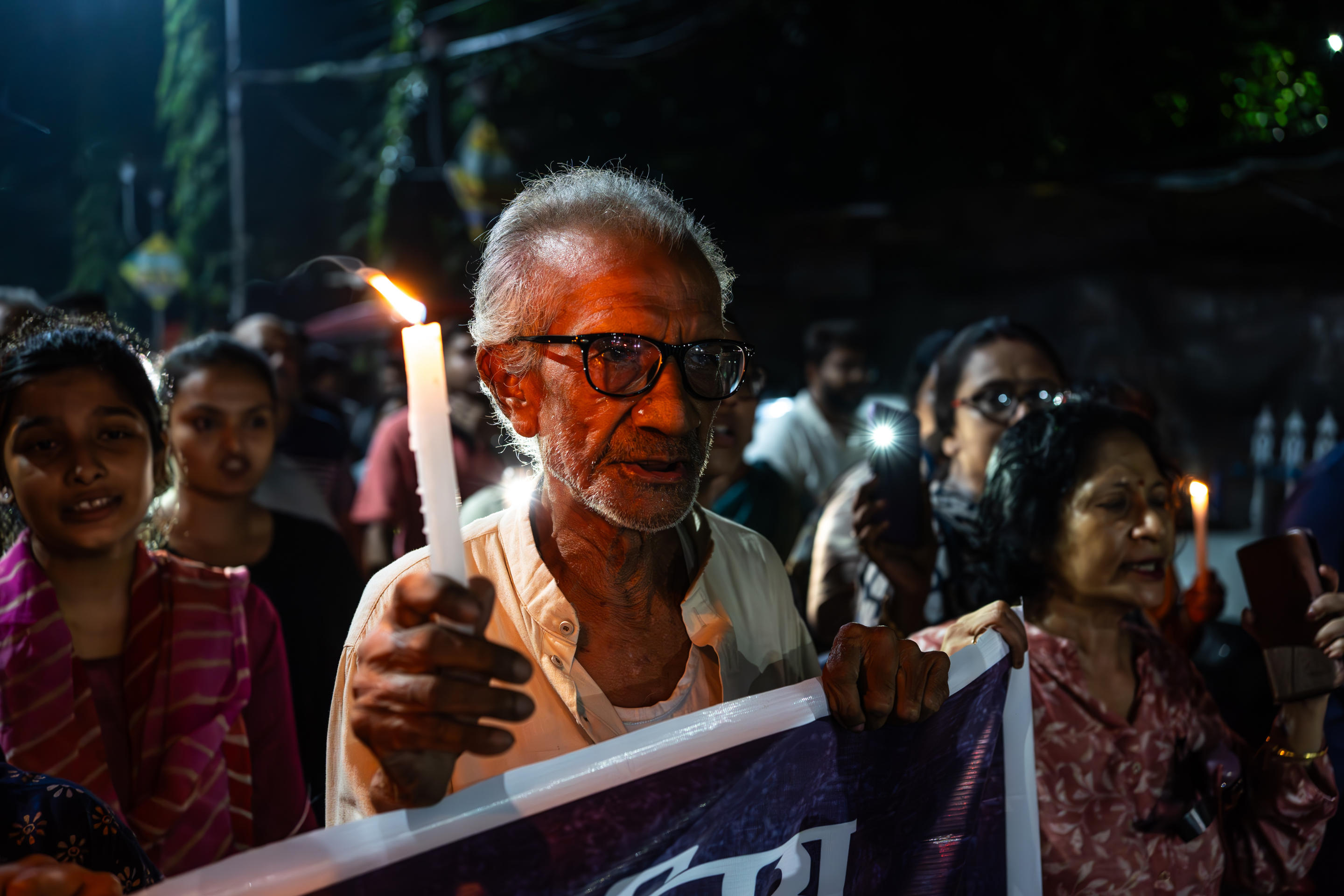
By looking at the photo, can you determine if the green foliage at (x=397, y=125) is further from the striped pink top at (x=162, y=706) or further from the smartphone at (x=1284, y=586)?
the smartphone at (x=1284, y=586)

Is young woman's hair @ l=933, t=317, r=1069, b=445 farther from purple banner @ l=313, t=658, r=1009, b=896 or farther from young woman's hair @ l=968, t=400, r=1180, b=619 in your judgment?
purple banner @ l=313, t=658, r=1009, b=896

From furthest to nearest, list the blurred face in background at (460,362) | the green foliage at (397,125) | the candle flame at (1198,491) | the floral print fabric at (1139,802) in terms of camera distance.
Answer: the green foliage at (397,125)
the blurred face in background at (460,362)
the candle flame at (1198,491)
the floral print fabric at (1139,802)

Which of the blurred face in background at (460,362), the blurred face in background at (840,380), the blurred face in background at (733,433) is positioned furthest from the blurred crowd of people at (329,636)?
the blurred face in background at (840,380)

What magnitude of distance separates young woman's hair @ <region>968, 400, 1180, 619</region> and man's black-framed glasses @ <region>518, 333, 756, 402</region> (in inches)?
44.6

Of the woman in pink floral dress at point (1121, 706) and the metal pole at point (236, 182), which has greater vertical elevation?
the metal pole at point (236, 182)

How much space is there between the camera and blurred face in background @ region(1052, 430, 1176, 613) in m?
2.16

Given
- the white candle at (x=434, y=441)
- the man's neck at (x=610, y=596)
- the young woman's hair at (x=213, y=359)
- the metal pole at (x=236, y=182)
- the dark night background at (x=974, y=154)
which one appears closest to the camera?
the white candle at (x=434, y=441)

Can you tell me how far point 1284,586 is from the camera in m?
2.05

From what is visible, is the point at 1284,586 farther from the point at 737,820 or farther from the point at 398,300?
the point at 398,300

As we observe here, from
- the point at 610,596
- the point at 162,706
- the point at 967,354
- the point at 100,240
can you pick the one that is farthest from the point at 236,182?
the point at 610,596

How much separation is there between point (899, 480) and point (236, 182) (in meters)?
10.6

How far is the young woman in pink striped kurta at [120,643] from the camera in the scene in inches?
74.0

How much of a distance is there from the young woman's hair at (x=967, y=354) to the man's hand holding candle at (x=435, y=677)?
111 inches

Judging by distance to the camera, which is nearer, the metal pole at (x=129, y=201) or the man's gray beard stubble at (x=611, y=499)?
the man's gray beard stubble at (x=611, y=499)
